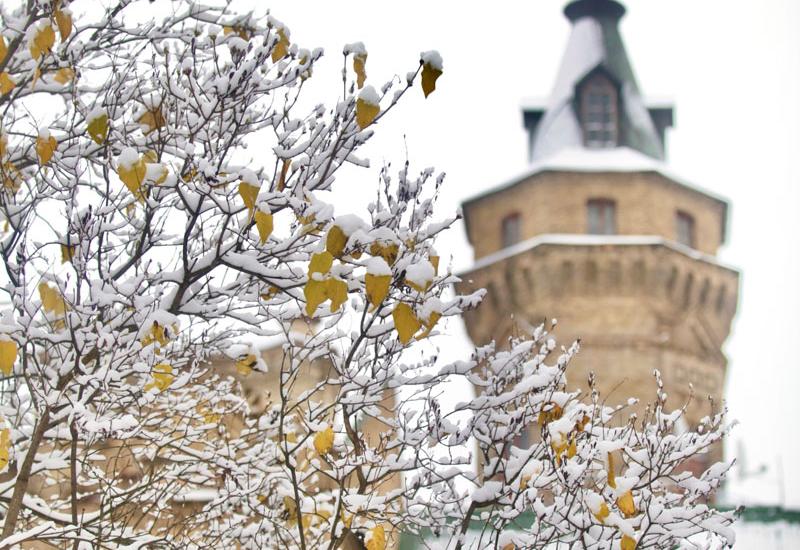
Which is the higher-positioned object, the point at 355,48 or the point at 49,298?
the point at 355,48

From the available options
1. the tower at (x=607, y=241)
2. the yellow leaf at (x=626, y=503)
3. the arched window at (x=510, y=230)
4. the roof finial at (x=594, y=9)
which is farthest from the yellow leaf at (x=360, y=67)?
the roof finial at (x=594, y=9)

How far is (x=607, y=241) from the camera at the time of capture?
25578 mm

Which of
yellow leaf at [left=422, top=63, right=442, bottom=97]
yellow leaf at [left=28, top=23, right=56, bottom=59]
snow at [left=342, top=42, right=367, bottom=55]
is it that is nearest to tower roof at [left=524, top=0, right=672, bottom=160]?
snow at [left=342, top=42, right=367, bottom=55]

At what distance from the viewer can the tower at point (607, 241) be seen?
987 inches

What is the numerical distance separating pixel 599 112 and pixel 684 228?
3644mm

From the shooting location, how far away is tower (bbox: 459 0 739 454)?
987 inches

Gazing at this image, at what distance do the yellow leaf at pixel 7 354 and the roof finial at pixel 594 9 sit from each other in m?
26.5

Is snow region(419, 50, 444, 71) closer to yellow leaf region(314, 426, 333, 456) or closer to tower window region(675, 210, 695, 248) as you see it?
yellow leaf region(314, 426, 333, 456)

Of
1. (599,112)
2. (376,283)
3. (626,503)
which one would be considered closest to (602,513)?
(626,503)

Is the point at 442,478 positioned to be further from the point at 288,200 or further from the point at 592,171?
the point at 592,171

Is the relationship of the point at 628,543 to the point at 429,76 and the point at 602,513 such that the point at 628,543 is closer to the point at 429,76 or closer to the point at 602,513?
the point at 602,513

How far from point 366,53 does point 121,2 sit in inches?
81.1

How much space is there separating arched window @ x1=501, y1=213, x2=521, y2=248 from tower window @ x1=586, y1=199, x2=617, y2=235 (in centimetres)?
179

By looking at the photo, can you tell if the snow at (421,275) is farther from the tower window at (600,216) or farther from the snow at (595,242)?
the tower window at (600,216)
